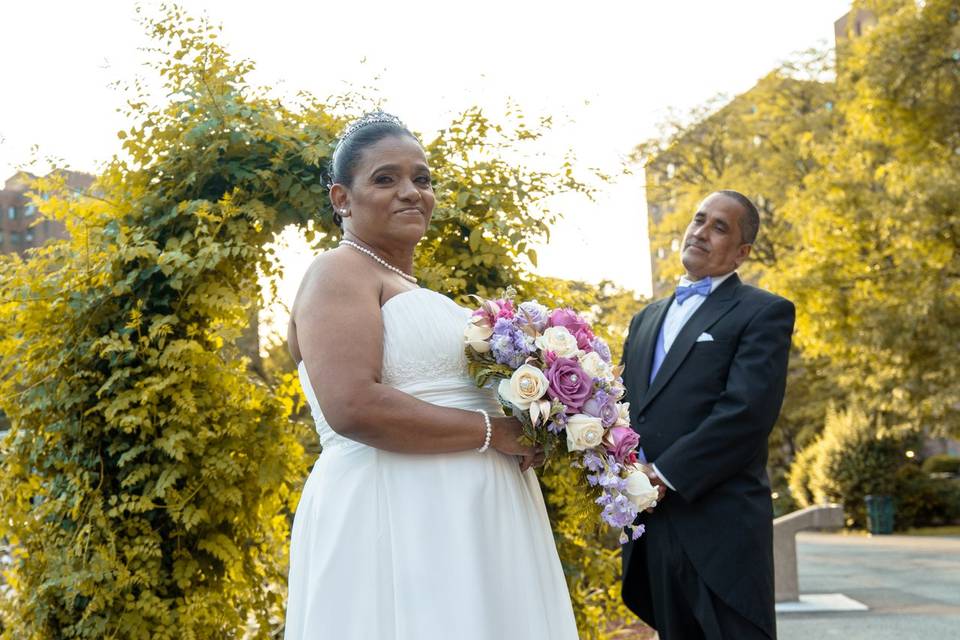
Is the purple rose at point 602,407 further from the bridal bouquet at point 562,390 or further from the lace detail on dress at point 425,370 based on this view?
the lace detail on dress at point 425,370

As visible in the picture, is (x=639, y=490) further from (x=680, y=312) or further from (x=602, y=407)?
(x=680, y=312)

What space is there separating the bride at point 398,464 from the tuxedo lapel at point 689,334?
58.3 inches

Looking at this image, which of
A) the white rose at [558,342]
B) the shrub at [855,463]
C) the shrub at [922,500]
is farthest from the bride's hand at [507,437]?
the shrub at [922,500]

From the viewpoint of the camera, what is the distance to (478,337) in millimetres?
3051

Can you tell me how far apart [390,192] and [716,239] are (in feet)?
6.72

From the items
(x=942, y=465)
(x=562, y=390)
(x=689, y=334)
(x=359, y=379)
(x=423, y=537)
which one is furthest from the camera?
(x=942, y=465)

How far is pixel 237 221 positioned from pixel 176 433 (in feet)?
3.18

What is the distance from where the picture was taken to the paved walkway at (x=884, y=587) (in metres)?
9.07

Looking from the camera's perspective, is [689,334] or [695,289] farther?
[695,289]

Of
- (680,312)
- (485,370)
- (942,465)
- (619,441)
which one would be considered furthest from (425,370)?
(942,465)

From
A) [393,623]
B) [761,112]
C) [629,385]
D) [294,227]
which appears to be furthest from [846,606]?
[761,112]

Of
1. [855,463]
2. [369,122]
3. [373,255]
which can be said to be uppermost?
→ [369,122]

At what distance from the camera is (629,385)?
4801 mm

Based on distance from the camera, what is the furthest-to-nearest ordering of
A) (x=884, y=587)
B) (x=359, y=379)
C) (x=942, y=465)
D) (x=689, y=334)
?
(x=942, y=465) < (x=884, y=587) < (x=689, y=334) < (x=359, y=379)
